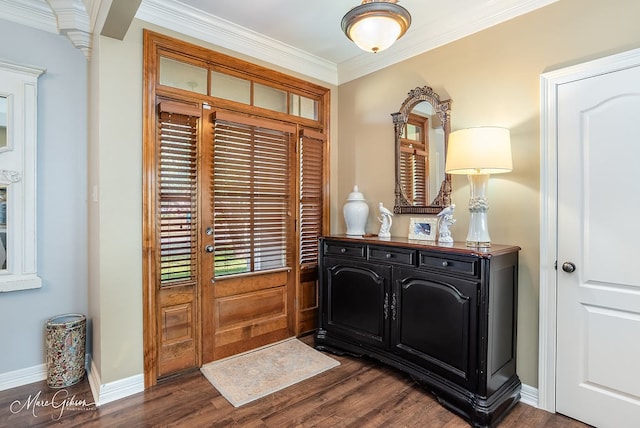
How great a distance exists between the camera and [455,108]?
2678mm

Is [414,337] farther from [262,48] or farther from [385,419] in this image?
[262,48]

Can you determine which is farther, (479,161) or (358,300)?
(358,300)

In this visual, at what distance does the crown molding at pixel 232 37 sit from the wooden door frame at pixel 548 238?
2047 mm

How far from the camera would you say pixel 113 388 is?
7.54 ft

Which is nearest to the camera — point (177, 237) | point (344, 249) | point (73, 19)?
point (73, 19)

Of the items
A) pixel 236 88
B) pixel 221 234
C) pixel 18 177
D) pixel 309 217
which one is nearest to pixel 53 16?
pixel 18 177

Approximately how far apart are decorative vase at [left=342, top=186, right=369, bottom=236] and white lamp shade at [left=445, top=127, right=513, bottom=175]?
104 cm

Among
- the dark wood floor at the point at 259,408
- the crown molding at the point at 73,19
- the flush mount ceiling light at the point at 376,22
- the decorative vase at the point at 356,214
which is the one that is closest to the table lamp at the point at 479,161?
the flush mount ceiling light at the point at 376,22

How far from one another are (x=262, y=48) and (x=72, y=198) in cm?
203

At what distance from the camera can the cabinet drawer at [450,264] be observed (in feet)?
6.90

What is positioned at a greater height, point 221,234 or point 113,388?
point 221,234

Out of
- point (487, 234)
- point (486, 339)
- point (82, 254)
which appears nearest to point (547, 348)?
point (486, 339)

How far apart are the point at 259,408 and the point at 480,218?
1950mm

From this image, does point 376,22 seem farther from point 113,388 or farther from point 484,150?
point 113,388
